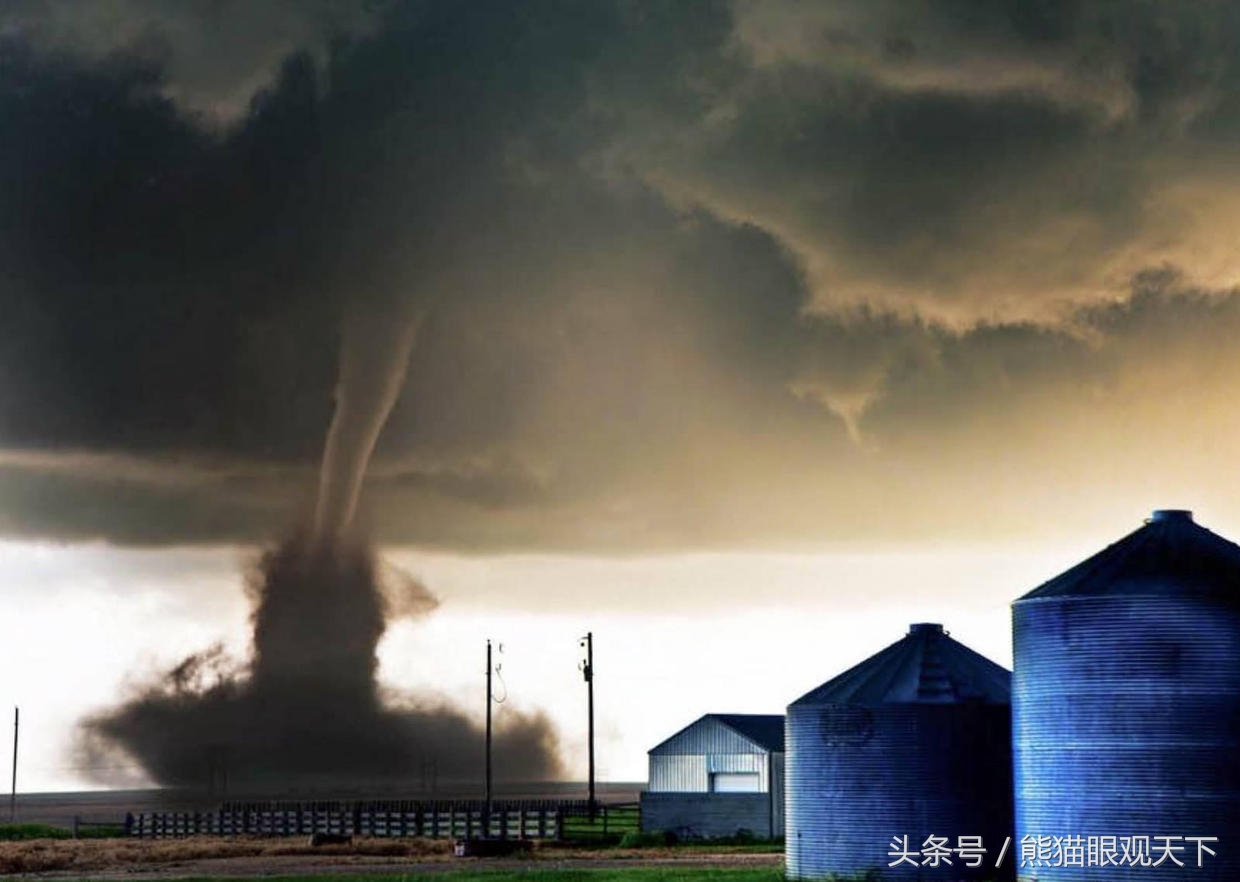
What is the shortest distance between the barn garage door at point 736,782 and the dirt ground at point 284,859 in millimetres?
12511

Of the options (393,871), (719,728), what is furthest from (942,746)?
(719,728)

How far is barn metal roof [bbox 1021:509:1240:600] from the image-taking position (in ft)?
138

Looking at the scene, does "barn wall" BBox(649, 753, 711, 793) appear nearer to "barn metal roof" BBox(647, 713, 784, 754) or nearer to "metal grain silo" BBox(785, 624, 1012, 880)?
"barn metal roof" BBox(647, 713, 784, 754)

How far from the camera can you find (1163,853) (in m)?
40.8

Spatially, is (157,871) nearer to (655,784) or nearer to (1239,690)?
(655,784)

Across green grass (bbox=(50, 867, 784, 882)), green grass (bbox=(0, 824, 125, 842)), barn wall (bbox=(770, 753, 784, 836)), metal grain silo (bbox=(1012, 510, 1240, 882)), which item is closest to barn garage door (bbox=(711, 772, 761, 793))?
barn wall (bbox=(770, 753, 784, 836))

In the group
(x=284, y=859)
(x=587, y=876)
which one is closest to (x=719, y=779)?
(x=284, y=859)

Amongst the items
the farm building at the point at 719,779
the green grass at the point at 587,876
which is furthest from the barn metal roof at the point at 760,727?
the green grass at the point at 587,876

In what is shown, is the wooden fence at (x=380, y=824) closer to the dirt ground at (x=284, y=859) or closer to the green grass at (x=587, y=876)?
the dirt ground at (x=284, y=859)

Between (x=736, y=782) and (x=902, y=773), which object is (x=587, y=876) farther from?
(x=736, y=782)

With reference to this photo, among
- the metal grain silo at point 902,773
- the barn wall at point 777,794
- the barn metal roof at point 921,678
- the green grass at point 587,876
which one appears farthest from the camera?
the barn wall at point 777,794

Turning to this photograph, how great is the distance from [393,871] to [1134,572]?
2616cm

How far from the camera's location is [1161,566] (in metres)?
42.9

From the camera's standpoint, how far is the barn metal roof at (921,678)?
48.9m
